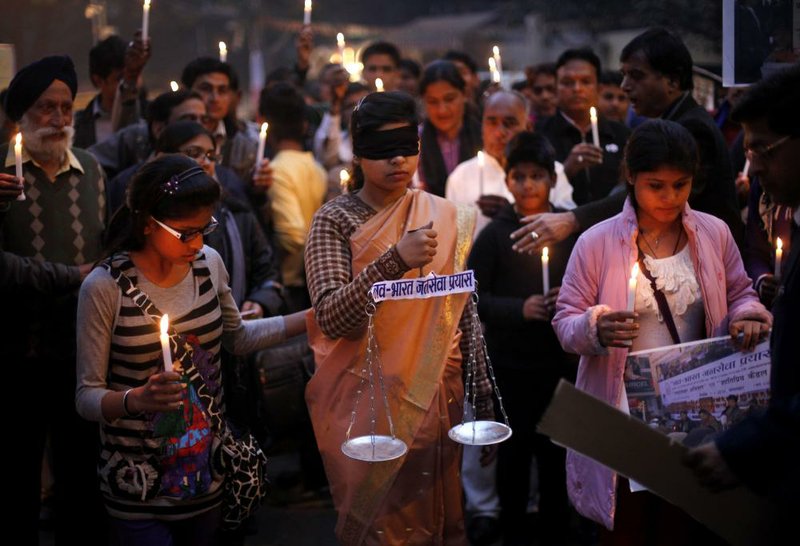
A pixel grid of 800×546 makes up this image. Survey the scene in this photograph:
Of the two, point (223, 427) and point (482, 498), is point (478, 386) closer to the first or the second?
point (223, 427)

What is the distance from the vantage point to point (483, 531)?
5.41m

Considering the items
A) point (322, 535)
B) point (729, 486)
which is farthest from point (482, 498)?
point (729, 486)

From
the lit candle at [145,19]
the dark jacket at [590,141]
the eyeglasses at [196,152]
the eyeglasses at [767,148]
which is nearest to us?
the eyeglasses at [767,148]

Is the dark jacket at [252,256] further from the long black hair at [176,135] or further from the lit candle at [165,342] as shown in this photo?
the lit candle at [165,342]

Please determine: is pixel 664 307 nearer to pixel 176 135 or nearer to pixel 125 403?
pixel 125 403

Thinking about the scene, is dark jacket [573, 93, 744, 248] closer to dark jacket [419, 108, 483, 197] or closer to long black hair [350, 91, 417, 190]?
long black hair [350, 91, 417, 190]

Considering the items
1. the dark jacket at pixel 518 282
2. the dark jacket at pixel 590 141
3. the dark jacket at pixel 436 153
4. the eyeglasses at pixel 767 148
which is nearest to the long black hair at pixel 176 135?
the dark jacket at pixel 518 282

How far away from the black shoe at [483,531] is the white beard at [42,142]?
2.98 m

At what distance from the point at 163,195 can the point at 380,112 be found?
0.90m

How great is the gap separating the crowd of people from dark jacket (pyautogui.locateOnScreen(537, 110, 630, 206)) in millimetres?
663

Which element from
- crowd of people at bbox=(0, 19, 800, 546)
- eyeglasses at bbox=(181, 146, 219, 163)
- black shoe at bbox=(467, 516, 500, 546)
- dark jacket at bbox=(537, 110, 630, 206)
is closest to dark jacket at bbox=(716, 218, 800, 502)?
crowd of people at bbox=(0, 19, 800, 546)

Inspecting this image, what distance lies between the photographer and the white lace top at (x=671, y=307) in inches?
148

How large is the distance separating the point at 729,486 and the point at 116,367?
7.00 feet

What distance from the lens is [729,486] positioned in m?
2.67
